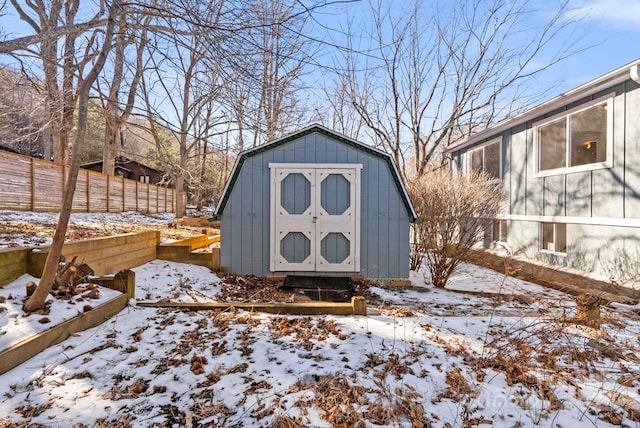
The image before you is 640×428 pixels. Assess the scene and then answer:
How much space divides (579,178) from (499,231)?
3.21m

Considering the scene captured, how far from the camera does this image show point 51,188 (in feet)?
34.5

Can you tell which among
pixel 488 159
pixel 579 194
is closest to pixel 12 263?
pixel 579 194

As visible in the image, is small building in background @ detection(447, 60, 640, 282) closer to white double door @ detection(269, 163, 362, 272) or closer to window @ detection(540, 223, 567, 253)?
window @ detection(540, 223, 567, 253)

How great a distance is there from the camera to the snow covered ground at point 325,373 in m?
1.71

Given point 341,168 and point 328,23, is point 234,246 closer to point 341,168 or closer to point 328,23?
point 341,168

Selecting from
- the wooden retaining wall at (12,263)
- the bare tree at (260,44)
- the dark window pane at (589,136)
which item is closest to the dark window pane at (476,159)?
the dark window pane at (589,136)

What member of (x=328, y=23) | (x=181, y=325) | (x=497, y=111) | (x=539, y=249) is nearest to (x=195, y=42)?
(x=328, y=23)

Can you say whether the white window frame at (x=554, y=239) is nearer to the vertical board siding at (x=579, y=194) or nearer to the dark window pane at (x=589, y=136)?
the vertical board siding at (x=579, y=194)

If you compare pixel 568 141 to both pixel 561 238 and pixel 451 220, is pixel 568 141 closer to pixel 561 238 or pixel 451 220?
pixel 561 238

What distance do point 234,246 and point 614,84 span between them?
26.7 feet

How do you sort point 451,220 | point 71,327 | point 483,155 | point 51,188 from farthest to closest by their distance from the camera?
point 51,188 < point 483,155 < point 451,220 < point 71,327

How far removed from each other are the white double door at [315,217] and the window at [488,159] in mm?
5422

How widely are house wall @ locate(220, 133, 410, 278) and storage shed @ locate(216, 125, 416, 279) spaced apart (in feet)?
0.07

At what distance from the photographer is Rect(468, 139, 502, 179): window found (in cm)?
937
